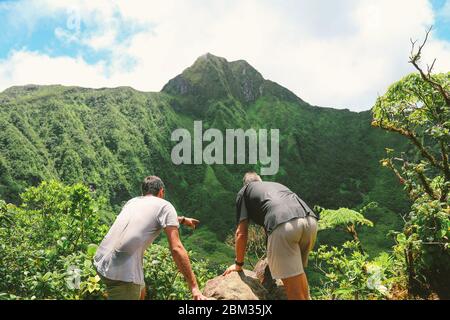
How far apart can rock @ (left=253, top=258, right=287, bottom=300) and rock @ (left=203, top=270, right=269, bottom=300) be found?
0.13 meters

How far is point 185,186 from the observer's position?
638 feet

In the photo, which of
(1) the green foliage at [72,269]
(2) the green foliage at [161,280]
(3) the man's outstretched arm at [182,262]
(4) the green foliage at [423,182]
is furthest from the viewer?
(2) the green foliage at [161,280]

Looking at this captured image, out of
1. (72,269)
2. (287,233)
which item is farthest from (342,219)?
(72,269)

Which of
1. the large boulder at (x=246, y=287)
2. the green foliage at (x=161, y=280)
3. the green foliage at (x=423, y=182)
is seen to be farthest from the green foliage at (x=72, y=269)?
the green foliage at (x=423, y=182)

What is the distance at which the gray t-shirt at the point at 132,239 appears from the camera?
14.6 ft

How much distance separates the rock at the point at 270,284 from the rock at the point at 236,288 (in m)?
0.13

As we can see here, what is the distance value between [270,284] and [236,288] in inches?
29.4

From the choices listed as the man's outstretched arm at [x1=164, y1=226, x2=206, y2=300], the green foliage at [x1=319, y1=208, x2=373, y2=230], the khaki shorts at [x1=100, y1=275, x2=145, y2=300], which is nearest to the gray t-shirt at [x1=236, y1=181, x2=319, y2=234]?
the man's outstretched arm at [x1=164, y1=226, x2=206, y2=300]

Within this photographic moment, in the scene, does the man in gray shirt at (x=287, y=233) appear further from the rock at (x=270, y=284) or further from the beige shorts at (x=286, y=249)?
the rock at (x=270, y=284)

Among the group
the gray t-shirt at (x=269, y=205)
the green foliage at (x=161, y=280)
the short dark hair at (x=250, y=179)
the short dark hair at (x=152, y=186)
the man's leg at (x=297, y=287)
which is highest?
the short dark hair at (x=250, y=179)

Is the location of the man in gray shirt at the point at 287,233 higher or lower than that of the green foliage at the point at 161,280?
higher

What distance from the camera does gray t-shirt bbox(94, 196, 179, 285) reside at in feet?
14.6

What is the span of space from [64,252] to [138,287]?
2.55m
